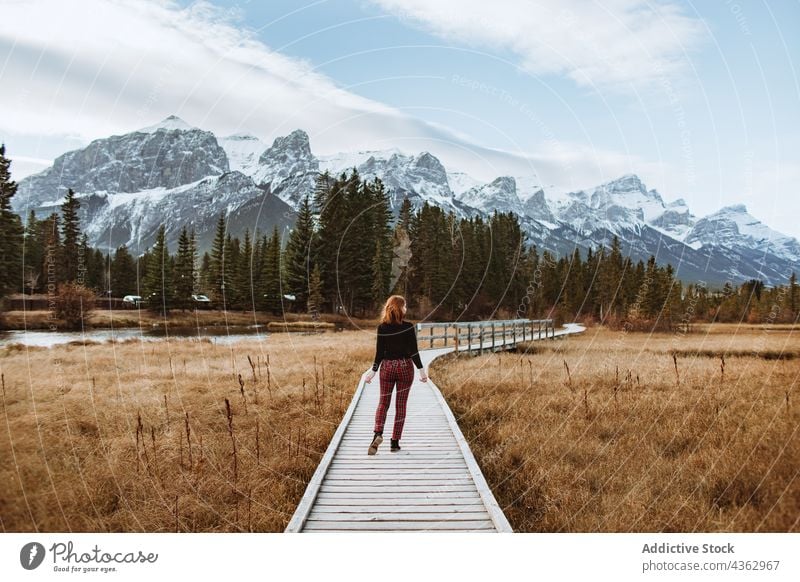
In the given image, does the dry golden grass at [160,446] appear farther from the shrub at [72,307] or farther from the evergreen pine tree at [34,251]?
the evergreen pine tree at [34,251]

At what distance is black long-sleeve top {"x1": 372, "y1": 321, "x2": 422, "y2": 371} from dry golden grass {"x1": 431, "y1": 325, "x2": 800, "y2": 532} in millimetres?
2271

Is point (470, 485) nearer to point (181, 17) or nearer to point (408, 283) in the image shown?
point (181, 17)

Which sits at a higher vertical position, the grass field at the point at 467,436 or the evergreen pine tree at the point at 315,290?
the evergreen pine tree at the point at 315,290

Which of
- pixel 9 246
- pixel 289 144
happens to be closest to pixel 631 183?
pixel 289 144

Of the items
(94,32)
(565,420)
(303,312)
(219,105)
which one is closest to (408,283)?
(303,312)

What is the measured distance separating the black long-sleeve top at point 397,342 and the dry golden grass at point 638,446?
2271 millimetres

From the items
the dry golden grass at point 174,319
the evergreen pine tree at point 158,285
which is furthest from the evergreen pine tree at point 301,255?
the evergreen pine tree at point 158,285

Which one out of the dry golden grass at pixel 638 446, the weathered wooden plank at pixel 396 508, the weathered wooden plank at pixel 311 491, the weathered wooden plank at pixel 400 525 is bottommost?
the dry golden grass at pixel 638 446

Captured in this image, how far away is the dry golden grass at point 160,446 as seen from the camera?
21.8 feet

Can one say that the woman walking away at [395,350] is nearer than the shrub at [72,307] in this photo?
Yes

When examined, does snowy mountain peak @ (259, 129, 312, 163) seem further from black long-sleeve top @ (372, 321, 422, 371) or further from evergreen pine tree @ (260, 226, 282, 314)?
black long-sleeve top @ (372, 321, 422, 371)

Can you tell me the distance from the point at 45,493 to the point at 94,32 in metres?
8.14

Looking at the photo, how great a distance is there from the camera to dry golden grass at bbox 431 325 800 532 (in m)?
6.59

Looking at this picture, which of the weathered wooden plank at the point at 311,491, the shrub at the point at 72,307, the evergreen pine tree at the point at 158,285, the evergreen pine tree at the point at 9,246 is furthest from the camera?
the evergreen pine tree at the point at 158,285
